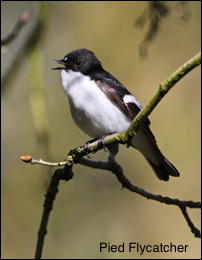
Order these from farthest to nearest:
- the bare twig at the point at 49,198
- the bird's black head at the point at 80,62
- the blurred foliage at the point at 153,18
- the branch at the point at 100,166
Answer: the bird's black head at the point at 80,62, the blurred foliage at the point at 153,18, the bare twig at the point at 49,198, the branch at the point at 100,166

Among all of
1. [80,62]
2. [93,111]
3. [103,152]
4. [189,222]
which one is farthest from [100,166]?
[103,152]

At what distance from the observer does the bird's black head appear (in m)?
4.87

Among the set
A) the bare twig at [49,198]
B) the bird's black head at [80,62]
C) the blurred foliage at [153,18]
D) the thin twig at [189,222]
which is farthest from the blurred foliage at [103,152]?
the thin twig at [189,222]

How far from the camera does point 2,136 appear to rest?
21.6 ft

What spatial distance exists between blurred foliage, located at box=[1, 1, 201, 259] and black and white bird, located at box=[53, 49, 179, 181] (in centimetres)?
107

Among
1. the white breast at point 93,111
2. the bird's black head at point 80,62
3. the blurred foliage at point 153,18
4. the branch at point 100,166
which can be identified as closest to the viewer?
the branch at point 100,166

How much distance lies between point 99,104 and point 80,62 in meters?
0.57

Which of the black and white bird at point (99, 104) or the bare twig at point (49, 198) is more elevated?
the black and white bird at point (99, 104)

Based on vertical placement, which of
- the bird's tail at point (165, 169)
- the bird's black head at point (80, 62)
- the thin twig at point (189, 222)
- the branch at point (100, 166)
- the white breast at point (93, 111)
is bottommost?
the thin twig at point (189, 222)

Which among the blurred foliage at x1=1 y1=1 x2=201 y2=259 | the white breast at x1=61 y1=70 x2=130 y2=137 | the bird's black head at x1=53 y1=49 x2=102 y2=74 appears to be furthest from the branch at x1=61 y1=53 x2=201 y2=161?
the blurred foliage at x1=1 y1=1 x2=201 y2=259

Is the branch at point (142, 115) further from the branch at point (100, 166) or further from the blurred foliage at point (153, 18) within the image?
the blurred foliage at point (153, 18)

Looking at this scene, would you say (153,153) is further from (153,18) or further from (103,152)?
(103,152)

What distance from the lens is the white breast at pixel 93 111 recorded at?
4.45 metres

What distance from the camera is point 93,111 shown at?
4.44 meters
